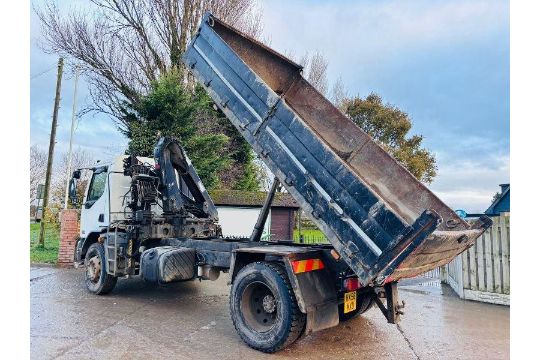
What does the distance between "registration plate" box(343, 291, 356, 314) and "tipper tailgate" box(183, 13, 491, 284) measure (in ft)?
3.21

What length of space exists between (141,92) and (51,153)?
7.11 metres

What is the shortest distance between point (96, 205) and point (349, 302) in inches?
223

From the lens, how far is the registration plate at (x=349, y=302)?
4.88m

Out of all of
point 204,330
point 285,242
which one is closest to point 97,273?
point 204,330

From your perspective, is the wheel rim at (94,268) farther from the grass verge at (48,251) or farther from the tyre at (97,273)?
the grass verge at (48,251)

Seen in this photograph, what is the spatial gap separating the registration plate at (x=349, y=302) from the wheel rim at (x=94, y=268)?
16.4ft

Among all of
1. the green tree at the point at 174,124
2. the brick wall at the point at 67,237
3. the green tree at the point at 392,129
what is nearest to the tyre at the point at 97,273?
the brick wall at the point at 67,237

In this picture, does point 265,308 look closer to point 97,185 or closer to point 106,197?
point 106,197

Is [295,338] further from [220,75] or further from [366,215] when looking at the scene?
[220,75]

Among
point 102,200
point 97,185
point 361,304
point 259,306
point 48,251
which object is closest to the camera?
point 259,306

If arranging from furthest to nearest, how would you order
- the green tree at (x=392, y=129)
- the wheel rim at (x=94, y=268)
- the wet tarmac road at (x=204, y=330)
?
the green tree at (x=392, y=129) < the wheel rim at (x=94, y=268) < the wet tarmac road at (x=204, y=330)

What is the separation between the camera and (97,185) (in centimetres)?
831

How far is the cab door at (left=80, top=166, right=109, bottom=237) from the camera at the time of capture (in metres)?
7.91

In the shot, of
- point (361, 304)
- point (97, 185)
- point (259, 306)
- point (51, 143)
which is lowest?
point (361, 304)
